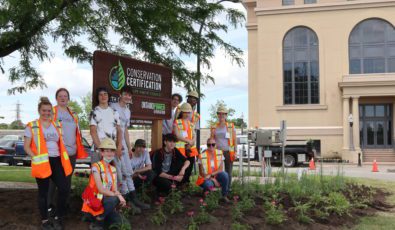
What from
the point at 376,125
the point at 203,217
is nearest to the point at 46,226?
the point at 203,217

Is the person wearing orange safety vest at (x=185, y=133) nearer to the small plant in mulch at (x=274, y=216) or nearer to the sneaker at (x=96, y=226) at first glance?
the small plant in mulch at (x=274, y=216)

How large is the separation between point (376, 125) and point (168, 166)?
33.2m

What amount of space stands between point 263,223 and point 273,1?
116 ft

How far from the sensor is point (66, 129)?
21.3 ft

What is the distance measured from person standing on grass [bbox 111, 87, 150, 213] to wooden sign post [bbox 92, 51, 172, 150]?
0.64 m

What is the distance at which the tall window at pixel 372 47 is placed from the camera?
37656mm

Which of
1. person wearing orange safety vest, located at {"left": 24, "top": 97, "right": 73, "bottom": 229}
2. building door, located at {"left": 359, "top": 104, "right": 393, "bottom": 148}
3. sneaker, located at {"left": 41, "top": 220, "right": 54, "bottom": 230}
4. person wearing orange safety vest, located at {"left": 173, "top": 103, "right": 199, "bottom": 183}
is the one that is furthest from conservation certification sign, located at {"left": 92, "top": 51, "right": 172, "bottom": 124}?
building door, located at {"left": 359, "top": 104, "right": 393, "bottom": 148}

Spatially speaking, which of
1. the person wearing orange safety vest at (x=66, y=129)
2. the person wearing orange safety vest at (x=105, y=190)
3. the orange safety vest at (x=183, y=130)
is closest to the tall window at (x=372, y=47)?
the orange safety vest at (x=183, y=130)

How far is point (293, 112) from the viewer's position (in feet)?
127

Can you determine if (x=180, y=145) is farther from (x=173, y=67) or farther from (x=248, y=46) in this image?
(x=248, y=46)

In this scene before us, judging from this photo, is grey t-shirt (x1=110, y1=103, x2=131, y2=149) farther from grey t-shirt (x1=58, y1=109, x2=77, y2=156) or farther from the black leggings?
the black leggings

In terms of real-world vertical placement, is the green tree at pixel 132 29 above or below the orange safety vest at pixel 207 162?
above

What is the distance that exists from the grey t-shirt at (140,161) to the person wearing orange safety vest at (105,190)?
131 cm

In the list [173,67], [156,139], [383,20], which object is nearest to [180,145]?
[156,139]
